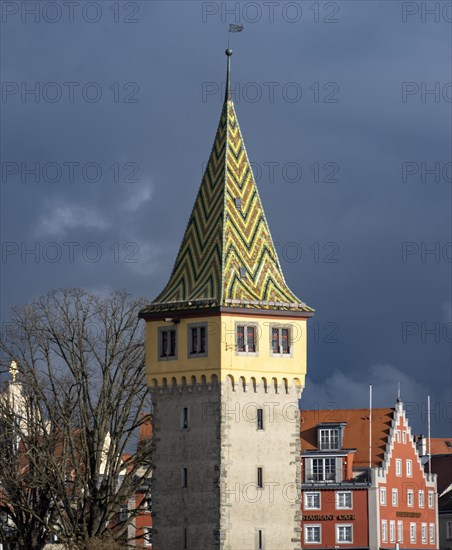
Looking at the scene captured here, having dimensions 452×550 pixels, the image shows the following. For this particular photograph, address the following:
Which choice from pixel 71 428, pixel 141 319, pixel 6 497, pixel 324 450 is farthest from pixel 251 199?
pixel 324 450

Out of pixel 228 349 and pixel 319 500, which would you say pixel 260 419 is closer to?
pixel 228 349

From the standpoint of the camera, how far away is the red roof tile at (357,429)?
120 meters

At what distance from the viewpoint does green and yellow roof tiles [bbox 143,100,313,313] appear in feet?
270

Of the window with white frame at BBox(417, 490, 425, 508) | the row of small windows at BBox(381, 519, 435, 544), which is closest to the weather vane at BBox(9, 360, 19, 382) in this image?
the row of small windows at BBox(381, 519, 435, 544)

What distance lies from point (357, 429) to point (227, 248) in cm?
4032

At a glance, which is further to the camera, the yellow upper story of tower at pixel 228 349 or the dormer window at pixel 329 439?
the dormer window at pixel 329 439

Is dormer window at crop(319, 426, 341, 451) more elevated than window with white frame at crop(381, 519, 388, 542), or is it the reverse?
dormer window at crop(319, 426, 341, 451)

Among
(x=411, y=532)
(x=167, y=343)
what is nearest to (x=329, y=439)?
(x=411, y=532)

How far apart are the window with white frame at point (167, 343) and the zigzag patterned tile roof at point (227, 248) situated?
1115 mm

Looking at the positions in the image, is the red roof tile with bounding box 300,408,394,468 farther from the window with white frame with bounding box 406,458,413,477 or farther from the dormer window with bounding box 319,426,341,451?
the window with white frame with bounding box 406,458,413,477

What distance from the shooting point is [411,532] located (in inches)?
4754

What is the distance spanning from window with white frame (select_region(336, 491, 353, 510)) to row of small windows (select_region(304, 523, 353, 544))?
43.9 inches

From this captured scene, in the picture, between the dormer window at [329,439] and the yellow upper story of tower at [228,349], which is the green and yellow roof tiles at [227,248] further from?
the dormer window at [329,439]

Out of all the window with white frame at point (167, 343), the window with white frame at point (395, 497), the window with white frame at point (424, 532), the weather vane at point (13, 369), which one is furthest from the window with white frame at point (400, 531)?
the window with white frame at point (167, 343)
